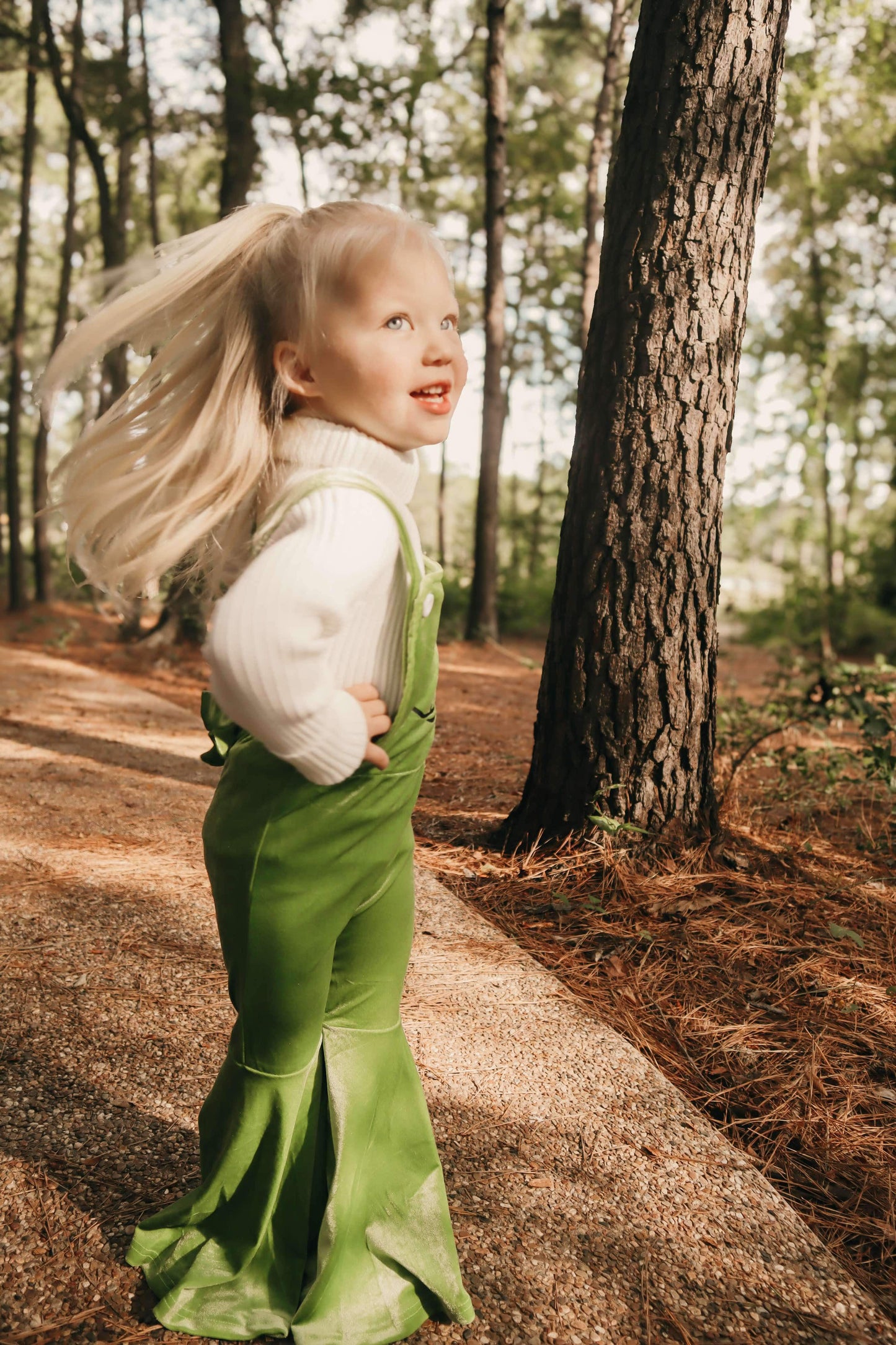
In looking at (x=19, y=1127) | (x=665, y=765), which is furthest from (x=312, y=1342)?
(x=665, y=765)

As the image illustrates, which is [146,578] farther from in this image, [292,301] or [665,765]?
[665,765]

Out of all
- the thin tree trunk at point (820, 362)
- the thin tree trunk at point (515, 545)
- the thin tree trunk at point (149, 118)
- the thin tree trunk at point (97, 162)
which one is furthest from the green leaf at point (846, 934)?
the thin tree trunk at point (515, 545)

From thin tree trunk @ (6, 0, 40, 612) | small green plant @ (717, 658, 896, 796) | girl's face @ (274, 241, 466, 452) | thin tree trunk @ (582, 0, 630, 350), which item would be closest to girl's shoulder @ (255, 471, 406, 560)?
girl's face @ (274, 241, 466, 452)

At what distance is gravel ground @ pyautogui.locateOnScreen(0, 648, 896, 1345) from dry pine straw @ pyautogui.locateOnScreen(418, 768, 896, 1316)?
0.45 ft

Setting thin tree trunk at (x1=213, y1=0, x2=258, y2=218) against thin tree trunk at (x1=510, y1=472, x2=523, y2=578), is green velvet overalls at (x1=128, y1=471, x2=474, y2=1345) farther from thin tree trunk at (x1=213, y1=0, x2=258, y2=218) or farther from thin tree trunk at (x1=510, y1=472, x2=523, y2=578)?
thin tree trunk at (x1=510, y1=472, x2=523, y2=578)

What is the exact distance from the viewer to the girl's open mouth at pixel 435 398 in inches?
59.0

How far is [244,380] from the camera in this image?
154 centimetres

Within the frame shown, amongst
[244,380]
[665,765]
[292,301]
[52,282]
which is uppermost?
[52,282]

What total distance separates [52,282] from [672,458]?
28466 mm

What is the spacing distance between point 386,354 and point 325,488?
24 cm

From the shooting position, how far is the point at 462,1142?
2.16 m

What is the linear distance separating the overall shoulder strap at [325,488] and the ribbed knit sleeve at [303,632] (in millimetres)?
18

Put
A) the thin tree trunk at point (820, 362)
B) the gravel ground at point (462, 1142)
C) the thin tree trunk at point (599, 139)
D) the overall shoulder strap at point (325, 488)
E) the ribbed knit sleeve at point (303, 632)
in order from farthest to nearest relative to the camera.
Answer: the thin tree trunk at point (820, 362)
the thin tree trunk at point (599, 139)
the gravel ground at point (462, 1142)
the overall shoulder strap at point (325, 488)
the ribbed knit sleeve at point (303, 632)

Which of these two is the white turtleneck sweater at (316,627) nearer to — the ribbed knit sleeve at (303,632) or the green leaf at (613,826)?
the ribbed knit sleeve at (303,632)
